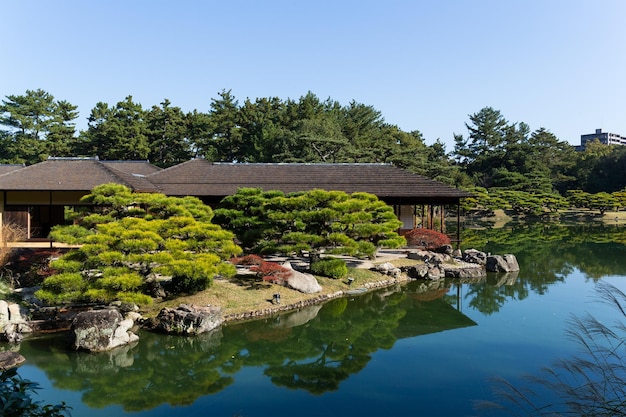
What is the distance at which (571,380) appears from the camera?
6.84 meters

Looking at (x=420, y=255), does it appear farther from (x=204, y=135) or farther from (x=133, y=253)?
(x=204, y=135)

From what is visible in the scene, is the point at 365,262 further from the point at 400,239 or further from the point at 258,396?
the point at 258,396

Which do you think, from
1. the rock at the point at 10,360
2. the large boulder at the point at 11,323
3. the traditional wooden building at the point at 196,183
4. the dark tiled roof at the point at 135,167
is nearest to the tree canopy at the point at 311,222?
the traditional wooden building at the point at 196,183

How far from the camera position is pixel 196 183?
763 inches

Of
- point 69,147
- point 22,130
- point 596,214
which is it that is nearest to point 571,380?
point 69,147

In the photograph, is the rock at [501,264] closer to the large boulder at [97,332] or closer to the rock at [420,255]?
the rock at [420,255]

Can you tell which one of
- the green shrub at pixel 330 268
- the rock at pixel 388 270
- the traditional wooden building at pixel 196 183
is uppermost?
the traditional wooden building at pixel 196 183

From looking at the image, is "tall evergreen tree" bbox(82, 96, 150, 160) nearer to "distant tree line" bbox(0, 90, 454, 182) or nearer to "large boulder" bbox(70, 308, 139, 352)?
"distant tree line" bbox(0, 90, 454, 182)

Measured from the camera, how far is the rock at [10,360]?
744 cm

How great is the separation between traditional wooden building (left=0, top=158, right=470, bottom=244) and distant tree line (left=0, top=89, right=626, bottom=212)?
30.4ft

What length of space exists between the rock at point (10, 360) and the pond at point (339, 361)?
0.66 ft

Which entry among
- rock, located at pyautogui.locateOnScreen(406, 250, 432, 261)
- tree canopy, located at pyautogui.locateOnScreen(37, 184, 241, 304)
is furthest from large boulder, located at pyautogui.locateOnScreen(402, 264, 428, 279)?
tree canopy, located at pyautogui.locateOnScreen(37, 184, 241, 304)

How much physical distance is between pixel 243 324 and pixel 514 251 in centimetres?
1623

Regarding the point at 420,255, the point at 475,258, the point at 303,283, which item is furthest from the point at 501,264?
the point at 303,283
